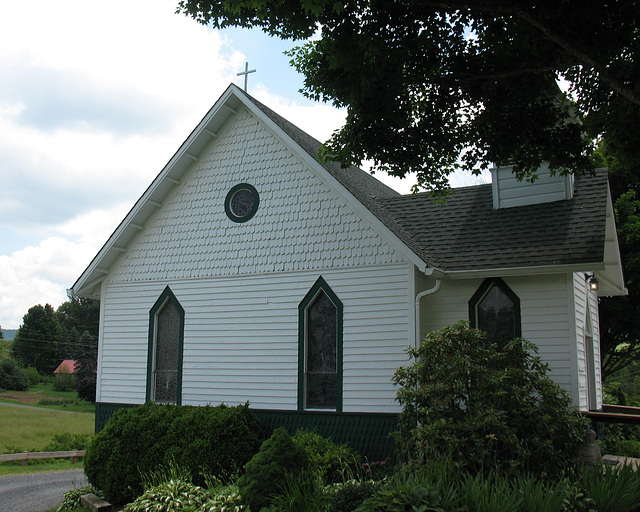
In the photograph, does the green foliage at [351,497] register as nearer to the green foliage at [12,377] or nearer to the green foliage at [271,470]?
the green foliage at [271,470]

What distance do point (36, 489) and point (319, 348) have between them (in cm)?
885

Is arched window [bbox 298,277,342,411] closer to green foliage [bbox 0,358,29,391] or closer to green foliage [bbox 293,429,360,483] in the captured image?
green foliage [bbox 293,429,360,483]

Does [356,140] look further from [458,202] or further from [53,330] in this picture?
[53,330]

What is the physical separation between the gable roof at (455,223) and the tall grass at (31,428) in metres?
16.3

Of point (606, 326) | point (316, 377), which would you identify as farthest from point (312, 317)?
point (606, 326)

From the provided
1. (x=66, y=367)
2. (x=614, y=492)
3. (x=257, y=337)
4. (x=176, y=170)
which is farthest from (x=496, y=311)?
(x=66, y=367)

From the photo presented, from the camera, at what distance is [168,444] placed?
1273 cm

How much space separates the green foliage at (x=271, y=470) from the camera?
9.04 m

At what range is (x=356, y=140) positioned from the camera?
11297 millimetres

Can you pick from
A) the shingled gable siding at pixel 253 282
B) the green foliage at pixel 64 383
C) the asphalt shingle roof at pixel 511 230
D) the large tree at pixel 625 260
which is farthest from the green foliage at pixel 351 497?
the green foliage at pixel 64 383

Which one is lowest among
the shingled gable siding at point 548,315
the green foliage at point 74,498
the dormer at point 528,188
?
the green foliage at point 74,498

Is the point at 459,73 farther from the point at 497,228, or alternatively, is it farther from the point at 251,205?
the point at 251,205

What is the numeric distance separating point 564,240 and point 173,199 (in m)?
9.26

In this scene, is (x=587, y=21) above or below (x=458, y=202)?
above
